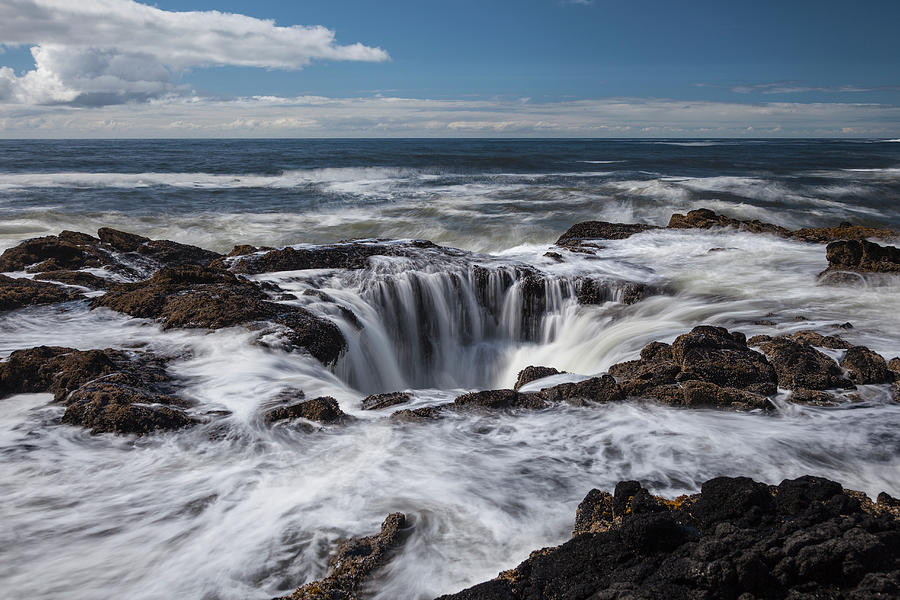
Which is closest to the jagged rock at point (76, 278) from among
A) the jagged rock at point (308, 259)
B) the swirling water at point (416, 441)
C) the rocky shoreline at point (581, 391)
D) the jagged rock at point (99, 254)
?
the rocky shoreline at point (581, 391)

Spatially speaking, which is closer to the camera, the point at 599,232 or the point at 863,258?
the point at 863,258

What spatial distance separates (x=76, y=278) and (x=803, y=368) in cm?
915

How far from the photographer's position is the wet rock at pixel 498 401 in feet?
16.8

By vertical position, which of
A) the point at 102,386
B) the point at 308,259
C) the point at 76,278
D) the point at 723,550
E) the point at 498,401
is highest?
the point at 308,259

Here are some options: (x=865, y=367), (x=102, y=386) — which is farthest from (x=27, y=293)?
(x=865, y=367)

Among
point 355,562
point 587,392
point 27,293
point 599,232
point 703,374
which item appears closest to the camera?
point 355,562

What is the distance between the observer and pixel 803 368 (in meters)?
5.32

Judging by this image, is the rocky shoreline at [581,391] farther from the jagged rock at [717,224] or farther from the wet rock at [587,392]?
the jagged rock at [717,224]

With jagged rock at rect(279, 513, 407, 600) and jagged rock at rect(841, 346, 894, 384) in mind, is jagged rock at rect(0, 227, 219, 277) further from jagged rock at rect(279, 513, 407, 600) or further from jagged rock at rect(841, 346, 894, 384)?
jagged rock at rect(841, 346, 894, 384)

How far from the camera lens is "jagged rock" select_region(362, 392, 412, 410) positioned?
204 inches

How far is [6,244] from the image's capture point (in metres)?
14.6

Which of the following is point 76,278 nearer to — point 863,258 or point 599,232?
point 599,232

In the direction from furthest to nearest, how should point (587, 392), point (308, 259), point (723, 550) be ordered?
point (308, 259) → point (587, 392) → point (723, 550)

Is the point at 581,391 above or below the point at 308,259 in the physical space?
below
